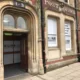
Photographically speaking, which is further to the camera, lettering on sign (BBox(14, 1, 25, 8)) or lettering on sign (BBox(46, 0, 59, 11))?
lettering on sign (BBox(46, 0, 59, 11))

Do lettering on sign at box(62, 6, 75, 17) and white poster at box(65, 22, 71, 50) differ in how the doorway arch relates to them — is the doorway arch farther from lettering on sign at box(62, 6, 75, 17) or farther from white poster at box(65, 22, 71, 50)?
white poster at box(65, 22, 71, 50)

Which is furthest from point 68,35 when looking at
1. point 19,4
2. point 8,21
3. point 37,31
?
point 8,21

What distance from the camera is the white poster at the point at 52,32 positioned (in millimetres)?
8789

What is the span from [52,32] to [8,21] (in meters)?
3.18

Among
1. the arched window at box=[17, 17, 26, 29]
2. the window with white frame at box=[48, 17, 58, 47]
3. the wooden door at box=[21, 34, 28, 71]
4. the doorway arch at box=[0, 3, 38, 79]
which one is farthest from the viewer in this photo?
the window with white frame at box=[48, 17, 58, 47]

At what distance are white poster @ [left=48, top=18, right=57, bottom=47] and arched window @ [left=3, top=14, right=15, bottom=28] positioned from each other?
103 inches

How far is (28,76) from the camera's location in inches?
280

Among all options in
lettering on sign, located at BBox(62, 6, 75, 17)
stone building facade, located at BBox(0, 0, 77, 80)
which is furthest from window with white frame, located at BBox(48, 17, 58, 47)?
lettering on sign, located at BBox(62, 6, 75, 17)

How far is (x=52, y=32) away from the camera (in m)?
9.01

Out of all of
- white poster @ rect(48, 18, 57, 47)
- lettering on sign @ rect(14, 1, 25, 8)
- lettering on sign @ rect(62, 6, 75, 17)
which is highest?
lettering on sign @ rect(62, 6, 75, 17)

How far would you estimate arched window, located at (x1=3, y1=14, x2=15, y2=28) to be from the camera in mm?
6613

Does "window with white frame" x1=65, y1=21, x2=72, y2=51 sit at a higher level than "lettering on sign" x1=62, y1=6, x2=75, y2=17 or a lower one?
lower

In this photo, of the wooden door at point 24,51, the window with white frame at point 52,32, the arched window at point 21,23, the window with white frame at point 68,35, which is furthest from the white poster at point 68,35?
the arched window at point 21,23

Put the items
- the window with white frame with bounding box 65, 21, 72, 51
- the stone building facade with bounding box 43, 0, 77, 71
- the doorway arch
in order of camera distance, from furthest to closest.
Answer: the window with white frame with bounding box 65, 21, 72, 51
the stone building facade with bounding box 43, 0, 77, 71
the doorway arch
